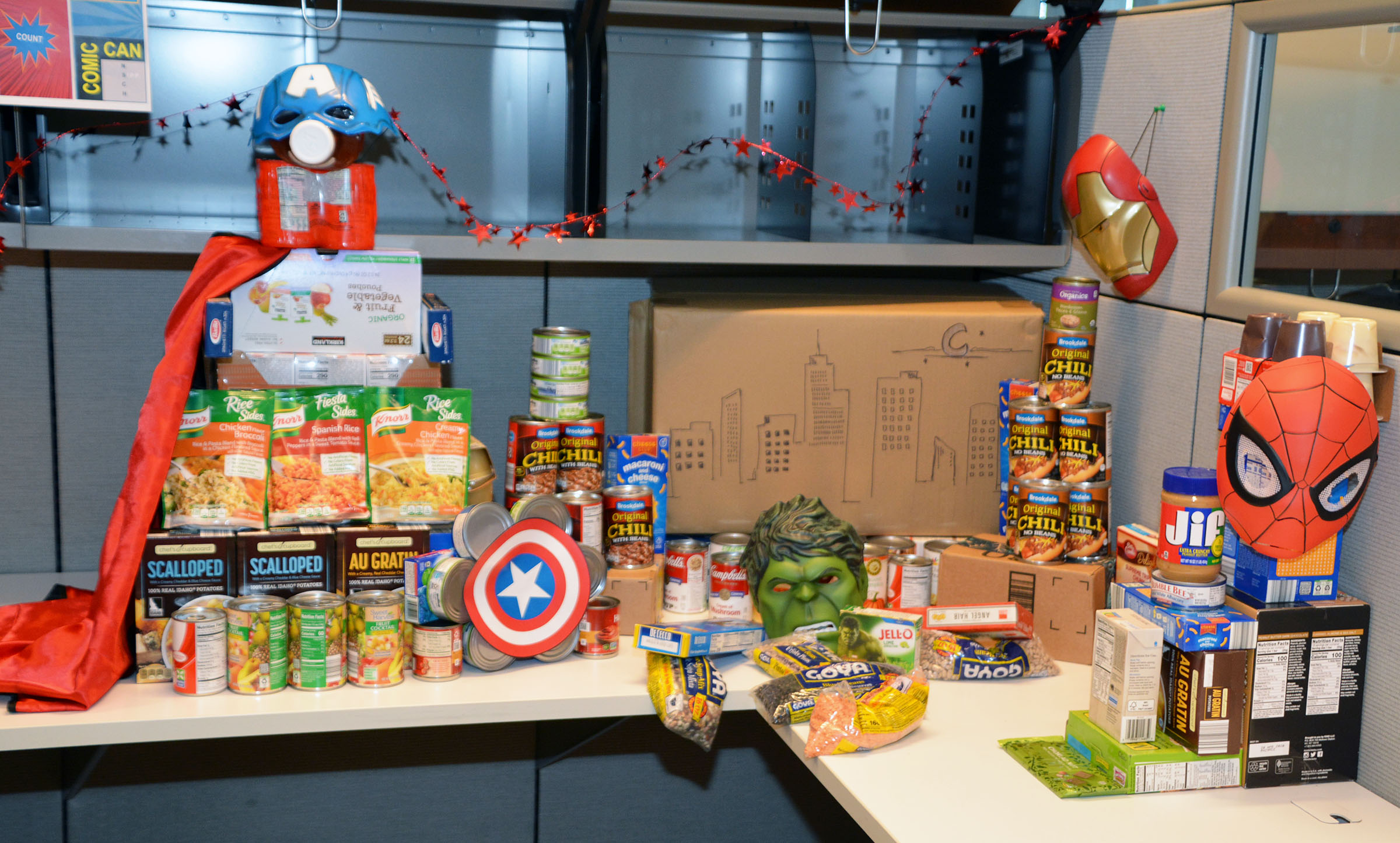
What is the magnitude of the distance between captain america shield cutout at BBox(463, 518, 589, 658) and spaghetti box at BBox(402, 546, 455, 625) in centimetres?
6

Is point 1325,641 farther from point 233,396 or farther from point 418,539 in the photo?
point 233,396

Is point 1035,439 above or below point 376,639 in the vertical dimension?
above

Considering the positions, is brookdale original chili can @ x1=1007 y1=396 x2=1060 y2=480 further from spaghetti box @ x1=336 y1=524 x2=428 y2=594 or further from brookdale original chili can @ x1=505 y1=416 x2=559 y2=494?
spaghetti box @ x1=336 y1=524 x2=428 y2=594

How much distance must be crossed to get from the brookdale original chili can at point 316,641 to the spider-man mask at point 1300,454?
1.27 meters

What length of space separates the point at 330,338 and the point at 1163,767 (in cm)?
139

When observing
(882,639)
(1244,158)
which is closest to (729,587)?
(882,639)

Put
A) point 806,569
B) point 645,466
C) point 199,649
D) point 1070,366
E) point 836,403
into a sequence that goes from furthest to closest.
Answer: point 836,403
point 645,466
point 1070,366
point 806,569
point 199,649

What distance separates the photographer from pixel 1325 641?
4.87ft

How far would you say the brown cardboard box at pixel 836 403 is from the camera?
7.01 feet

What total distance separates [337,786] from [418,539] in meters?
0.96

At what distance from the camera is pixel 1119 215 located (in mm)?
1929

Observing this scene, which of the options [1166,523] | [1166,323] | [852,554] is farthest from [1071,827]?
[1166,323]

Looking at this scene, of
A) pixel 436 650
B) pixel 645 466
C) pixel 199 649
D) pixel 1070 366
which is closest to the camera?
pixel 199 649

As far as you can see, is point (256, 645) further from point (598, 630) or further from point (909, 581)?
point (909, 581)
